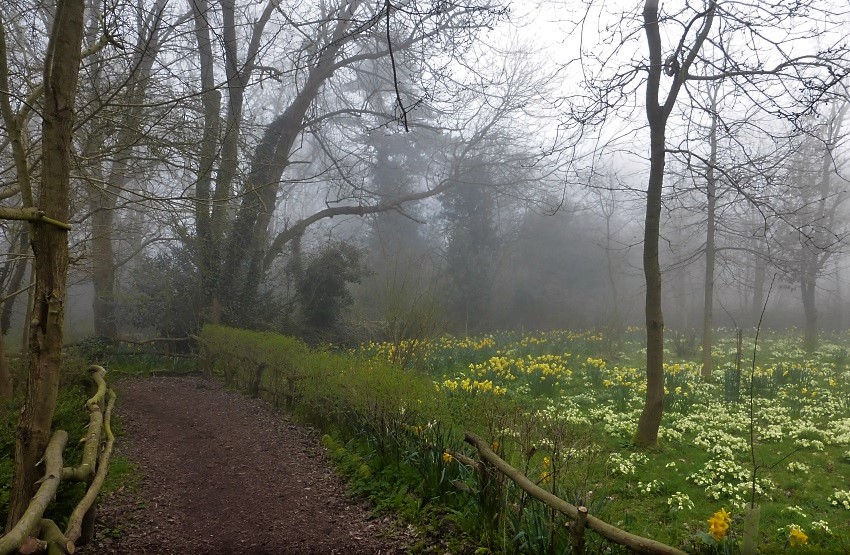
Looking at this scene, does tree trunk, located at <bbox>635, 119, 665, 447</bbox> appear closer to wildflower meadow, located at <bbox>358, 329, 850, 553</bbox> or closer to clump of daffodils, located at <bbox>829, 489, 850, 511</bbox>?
wildflower meadow, located at <bbox>358, 329, 850, 553</bbox>

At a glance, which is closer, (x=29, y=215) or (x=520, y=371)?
(x=29, y=215)

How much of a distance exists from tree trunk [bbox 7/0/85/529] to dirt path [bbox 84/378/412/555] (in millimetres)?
1181

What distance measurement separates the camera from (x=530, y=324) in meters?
27.2

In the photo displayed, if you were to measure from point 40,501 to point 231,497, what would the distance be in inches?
108

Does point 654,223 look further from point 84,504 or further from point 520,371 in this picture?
point 84,504

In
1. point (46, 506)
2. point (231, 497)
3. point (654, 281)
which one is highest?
point (654, 281)

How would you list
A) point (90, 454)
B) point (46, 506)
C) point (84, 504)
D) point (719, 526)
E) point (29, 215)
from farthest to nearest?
point (90, 454) → point (84, 504) → point (29, 215) → point (46, 506) → point (719, 526)

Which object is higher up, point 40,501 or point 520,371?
point 40,501

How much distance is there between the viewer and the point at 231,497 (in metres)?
5.52

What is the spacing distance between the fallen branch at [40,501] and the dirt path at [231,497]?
106 cm

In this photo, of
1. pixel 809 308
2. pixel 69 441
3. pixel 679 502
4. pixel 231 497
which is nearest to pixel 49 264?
pixel 69 441

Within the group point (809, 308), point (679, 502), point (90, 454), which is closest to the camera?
point (90, 454)

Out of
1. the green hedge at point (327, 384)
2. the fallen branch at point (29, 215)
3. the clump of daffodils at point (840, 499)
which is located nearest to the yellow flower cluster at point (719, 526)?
the clump of daffodils at point (840, 499)

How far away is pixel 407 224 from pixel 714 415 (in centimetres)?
2104
